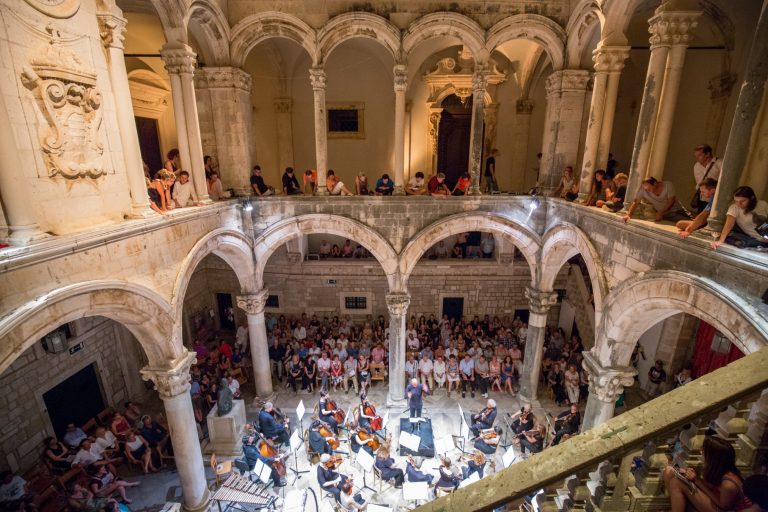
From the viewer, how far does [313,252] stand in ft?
47.2

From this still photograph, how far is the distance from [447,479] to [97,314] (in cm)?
629

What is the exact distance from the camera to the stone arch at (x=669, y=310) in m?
3.79

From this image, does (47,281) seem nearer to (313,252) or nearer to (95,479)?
(95,479)

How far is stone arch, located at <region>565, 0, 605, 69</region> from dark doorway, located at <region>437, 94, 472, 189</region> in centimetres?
488

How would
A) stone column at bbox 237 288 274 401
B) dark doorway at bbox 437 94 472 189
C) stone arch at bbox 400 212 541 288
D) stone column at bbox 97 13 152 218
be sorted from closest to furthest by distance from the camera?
stone column at bbox 97 13 152 218, stone arch at bbox 400 212 541 288, stone column at bbox 237 288 274 401, dark doorway at bbox 437 94 472 189

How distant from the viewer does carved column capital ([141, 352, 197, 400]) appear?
670cm

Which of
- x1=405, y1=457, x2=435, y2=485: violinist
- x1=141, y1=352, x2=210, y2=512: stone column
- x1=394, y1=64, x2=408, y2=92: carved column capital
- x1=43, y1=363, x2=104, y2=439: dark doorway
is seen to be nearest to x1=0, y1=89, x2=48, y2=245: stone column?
x1=141, y1=352, x2=210, y2=512: stone column

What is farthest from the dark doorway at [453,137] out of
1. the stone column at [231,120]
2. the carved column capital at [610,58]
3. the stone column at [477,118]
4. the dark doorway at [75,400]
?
the dark doorway at [75,400]

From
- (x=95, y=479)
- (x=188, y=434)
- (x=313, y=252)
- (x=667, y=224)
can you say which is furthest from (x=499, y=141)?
(x=95, y=479)

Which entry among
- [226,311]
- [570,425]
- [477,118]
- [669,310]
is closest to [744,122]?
[669,310]

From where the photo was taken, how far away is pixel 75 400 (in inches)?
370

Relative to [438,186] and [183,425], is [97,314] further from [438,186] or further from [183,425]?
[438,186]

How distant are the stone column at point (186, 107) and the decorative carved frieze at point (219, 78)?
1456 mm

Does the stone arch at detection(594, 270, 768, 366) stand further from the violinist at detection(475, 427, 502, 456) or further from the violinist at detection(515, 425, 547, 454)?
the violinist at detection(475, 427, 502, 456)
